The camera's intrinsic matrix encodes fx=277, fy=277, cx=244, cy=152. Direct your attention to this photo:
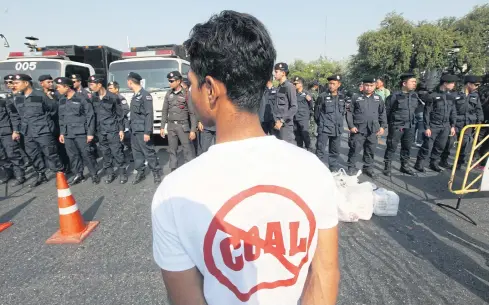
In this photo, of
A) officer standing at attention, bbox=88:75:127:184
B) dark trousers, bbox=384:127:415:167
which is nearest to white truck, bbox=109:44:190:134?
officer standing at attention, bbox=88:75:127:184

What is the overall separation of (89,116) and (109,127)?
1.28ft

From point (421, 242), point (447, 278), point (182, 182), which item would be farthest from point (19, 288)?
point (421, 242)

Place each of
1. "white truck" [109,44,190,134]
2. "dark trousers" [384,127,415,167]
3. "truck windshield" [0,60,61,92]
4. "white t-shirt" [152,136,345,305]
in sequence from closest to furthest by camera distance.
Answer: "white t-shirt" [152,136,345,305], "dark trousers" [384,127,415,167], "truck windshield" [0,60,61,92], "white truck" [109,44,190,134]

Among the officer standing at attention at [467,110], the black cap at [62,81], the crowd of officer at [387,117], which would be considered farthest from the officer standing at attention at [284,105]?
the black cap at [62,81]

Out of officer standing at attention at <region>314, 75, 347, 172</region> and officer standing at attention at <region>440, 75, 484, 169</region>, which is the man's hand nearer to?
officer standing at attention at <region>314, 75, 347, 172</region>

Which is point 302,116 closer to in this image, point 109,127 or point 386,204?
point 386,204

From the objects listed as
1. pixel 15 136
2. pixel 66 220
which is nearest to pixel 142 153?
pixel 66 220

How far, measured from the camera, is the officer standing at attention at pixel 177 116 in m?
5.32

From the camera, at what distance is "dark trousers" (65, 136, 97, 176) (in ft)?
17.4

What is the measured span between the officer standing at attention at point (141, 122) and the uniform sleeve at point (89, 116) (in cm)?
73

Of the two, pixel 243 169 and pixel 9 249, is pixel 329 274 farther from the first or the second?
pixel 9 249

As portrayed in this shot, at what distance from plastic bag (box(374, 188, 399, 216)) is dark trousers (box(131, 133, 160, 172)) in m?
3.80

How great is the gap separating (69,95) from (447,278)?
20.4 feet

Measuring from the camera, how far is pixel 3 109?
17.9 feet
